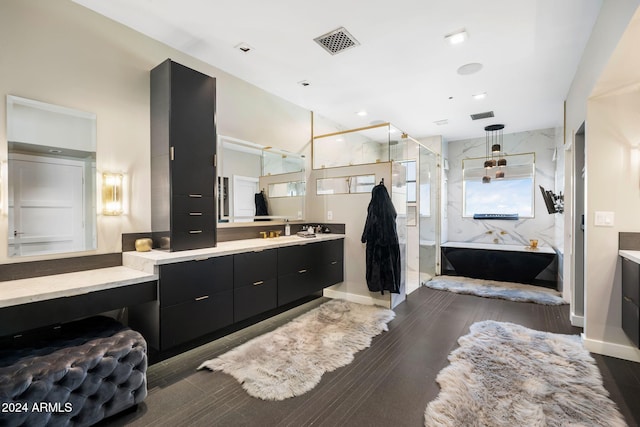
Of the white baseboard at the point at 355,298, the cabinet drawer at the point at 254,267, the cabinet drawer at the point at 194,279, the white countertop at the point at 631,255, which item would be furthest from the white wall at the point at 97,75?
the white countertop at the point at 631,255

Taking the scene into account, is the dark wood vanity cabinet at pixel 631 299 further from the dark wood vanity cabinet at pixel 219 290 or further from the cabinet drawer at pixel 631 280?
the dark wood vanity cabinet at pixel 219 290

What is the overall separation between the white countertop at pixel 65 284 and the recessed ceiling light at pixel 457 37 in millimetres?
3306

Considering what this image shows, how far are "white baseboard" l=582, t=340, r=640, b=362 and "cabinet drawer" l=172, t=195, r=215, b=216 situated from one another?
12.3 feet

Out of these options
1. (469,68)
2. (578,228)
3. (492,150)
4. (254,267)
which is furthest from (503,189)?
(254,267)

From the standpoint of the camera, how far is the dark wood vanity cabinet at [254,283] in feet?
9.32

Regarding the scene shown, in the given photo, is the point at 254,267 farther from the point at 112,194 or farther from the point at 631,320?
the point at 631,320

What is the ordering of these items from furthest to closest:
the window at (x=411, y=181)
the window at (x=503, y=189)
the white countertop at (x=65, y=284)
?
the window at (x=503, y=189)
the window at (x=411, y=181)
the white countertop at (x=65, y=284)

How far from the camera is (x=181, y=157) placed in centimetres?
268

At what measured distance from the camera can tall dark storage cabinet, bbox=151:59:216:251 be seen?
2615mm

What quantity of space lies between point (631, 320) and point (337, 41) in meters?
3.46

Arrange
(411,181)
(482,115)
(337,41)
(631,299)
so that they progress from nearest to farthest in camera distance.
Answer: (631,299), (337,41), (411,181), (482,115)

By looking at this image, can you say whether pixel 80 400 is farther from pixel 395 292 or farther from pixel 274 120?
pixel 274 120

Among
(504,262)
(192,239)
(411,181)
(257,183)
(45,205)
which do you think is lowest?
(504,262)

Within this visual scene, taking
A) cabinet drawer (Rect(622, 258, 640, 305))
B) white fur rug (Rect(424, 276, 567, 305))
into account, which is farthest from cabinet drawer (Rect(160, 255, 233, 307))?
white fur rug (Rect(424, 276, 567, 305))
